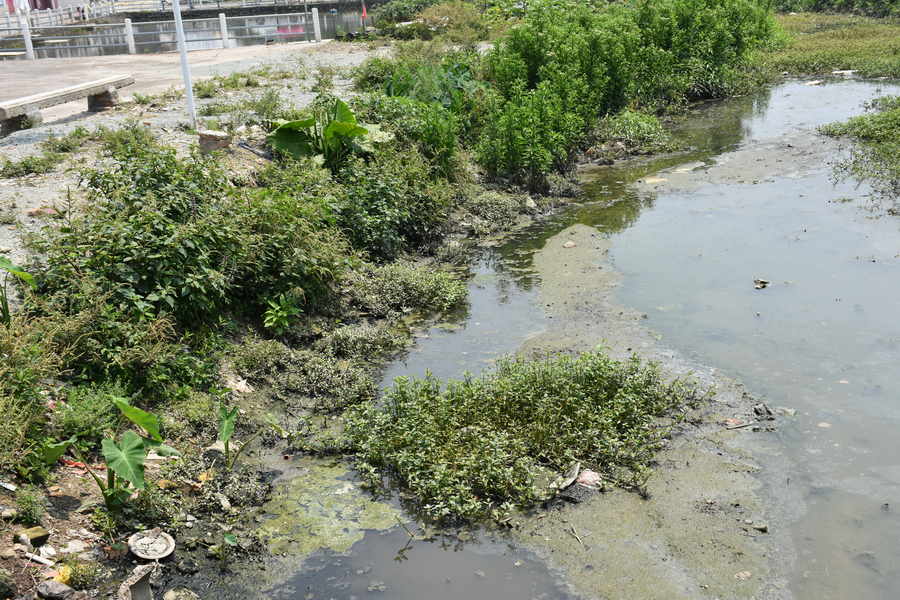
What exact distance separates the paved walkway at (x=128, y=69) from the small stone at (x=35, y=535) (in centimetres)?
888

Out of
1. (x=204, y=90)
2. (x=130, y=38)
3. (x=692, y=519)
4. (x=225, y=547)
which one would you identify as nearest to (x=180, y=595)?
(x=225, y=547)

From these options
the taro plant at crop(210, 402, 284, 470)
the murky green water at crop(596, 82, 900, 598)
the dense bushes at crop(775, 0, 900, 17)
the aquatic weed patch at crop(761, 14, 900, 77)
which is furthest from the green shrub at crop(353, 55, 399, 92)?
the dense bushes at crop(775, 0, 900, 17)

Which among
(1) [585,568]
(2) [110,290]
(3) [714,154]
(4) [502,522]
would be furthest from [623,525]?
(3) [714,154]

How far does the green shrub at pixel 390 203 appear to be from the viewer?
7.38 metres

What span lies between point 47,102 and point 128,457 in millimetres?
8017

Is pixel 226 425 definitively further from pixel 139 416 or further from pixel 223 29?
pixel 223 29

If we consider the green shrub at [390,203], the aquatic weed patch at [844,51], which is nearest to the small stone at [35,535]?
the green shrub at [390,203]

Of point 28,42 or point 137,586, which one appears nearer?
point 137,586

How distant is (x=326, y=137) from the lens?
8156mm

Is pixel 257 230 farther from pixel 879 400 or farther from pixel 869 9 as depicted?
pixel 869 9

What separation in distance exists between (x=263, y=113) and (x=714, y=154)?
26.0 ft

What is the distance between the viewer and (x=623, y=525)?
3.87 m

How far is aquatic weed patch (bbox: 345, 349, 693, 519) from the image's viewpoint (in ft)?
13.4

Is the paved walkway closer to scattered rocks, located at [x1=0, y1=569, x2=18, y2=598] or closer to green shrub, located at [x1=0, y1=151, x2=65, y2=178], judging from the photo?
green shrub, located at [x1=0, y1=151, x2=65, y2=178]
